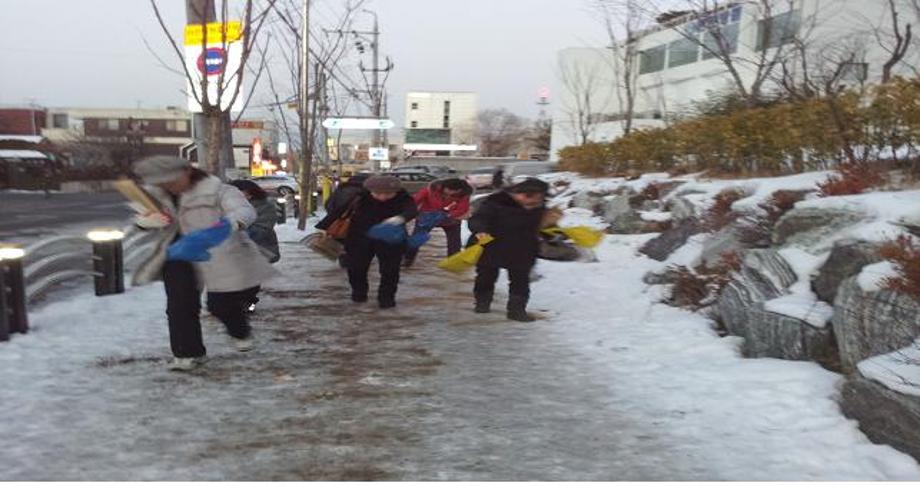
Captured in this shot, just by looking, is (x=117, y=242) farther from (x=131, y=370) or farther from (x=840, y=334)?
(x=840, y=334)

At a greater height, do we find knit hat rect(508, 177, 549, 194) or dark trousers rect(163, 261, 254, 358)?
knit hat rect(508, 177, 549, 194)

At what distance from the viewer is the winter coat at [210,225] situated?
16.1ft

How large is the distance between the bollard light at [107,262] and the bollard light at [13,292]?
1.71 meters

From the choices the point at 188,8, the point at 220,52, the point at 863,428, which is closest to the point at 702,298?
the point at 863,428

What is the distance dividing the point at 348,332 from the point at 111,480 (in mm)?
3044

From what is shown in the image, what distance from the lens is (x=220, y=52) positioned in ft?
29.9

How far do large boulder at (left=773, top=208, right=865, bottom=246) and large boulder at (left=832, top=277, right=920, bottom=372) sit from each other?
1.34m

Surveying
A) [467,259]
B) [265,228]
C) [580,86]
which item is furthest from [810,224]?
[580,86]

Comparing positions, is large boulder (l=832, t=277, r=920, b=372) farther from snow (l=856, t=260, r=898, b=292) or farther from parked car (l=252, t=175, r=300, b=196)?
parked car (l=252, t=175, r=300, b=196)

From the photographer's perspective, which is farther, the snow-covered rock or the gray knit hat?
the snow-covered rock

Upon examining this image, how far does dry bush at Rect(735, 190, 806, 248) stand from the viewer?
274 inches

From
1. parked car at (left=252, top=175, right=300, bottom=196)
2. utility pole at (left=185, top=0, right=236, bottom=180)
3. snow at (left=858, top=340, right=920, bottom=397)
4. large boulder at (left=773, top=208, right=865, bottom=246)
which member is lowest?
parked car at (left=252, top=175, right=300, bottom=196)

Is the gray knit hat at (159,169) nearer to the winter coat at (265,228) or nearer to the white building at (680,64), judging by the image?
the winter coat at (265,228)

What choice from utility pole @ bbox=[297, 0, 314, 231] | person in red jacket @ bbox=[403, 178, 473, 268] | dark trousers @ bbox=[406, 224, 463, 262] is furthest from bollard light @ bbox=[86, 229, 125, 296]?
utility pole @ bbox=[297, 0, 314, 231]
